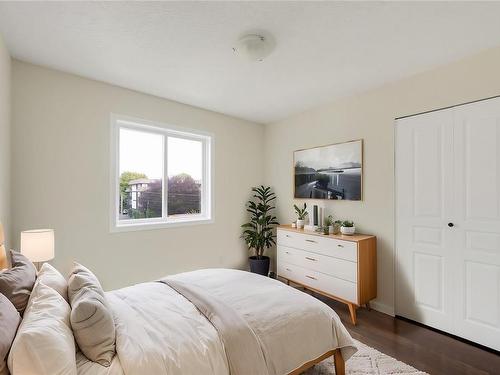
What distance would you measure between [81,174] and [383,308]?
12.0ft

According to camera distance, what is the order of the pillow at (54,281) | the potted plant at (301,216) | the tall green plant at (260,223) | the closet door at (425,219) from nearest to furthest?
the pillow at (54,281), the closet door at (425,219), the potted plant at (301,216), the tall green plant at (260,223)

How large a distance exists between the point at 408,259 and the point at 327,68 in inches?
84.6

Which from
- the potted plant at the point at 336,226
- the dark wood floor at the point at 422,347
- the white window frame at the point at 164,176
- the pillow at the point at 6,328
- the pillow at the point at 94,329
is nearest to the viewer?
the pillow at the point at 6,328

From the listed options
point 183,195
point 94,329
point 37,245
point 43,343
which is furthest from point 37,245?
point 183,195

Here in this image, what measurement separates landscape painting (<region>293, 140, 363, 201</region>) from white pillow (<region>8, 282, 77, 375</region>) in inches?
119

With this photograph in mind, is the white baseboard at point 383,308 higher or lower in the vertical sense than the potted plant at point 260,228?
lower

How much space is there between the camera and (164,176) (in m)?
3.60

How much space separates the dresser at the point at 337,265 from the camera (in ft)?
9.30

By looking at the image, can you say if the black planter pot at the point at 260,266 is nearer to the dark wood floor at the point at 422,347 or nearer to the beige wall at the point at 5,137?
the dark wood floor at the point at 422,347

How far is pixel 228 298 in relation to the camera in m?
1.92

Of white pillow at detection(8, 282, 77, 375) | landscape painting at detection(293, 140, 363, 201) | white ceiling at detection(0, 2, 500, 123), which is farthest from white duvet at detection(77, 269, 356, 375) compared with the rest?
white ceiling at detection(0, 2, 500, 123)

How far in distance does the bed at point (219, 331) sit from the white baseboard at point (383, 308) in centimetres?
138

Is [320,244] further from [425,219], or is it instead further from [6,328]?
[6,328]

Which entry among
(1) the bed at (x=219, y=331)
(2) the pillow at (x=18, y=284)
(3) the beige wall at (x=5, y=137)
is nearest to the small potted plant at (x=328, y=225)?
(1) the bed at (x=219, y=331)
